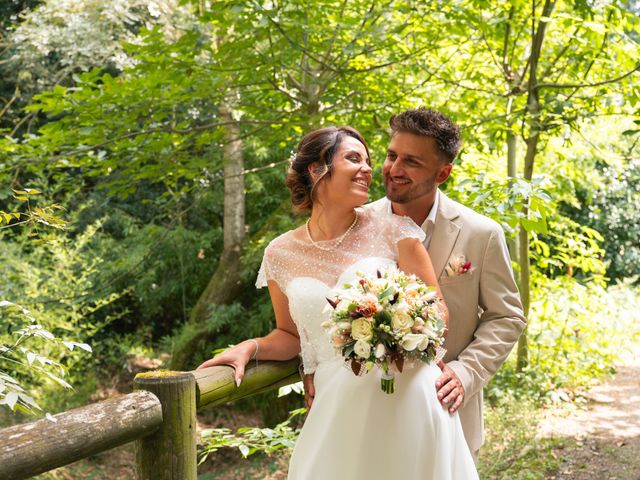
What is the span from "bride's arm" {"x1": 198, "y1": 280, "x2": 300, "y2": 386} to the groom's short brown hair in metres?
0.76

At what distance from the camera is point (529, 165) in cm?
612

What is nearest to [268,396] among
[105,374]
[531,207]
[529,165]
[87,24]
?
[105,374]

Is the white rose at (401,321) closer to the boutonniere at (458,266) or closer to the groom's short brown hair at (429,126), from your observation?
the boutonniere at (458,266)

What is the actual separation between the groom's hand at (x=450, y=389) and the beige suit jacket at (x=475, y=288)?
0.49 feet

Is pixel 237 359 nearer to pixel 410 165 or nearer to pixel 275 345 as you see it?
pixel 275 345

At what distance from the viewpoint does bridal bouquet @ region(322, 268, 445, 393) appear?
80.7 inches

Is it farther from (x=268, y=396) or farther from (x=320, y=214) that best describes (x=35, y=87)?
(x=320, y=214)

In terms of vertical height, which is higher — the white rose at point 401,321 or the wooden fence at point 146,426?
the white rose at point 401,321

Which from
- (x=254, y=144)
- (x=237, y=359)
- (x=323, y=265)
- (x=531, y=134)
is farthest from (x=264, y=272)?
(x=254, y=144)

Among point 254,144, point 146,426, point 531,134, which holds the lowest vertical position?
point 254,144

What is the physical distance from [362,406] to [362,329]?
1.29 ft

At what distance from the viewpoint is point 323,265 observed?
2623 mm

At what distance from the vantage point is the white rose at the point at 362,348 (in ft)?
6.71

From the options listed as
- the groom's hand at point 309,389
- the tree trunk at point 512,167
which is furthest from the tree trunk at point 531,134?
the groom's hand at point 309,389
